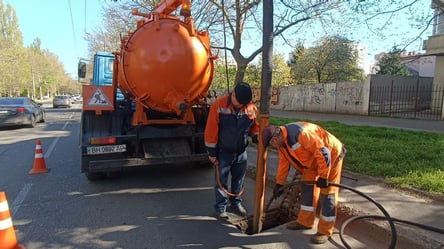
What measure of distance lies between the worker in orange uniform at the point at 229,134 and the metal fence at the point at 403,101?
1428 cm

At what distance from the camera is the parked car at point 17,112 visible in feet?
42.9

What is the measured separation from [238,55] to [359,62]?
69.3 ft

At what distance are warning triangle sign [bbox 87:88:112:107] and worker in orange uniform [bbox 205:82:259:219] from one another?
223 cm

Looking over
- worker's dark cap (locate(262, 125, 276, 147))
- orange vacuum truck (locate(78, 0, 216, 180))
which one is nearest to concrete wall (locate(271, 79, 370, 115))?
orange vacuum truck (locate(78, 0, 216, 180))

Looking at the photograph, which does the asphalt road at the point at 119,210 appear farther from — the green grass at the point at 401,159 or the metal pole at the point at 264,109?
the green grass at the point at 401,159

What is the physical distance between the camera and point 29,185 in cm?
551

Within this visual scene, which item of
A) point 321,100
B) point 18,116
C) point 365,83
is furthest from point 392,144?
point 18,116

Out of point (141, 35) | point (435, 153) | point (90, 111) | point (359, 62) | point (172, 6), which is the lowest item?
point (435, 153)

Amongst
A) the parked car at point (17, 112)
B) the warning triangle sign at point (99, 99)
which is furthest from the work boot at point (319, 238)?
the parked car at point (17, 112)

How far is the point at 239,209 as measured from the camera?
424 cm

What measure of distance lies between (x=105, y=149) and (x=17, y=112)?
10.8 meters

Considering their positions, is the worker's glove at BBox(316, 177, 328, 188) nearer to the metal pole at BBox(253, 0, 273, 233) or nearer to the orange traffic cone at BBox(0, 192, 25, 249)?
the metal pole at BBox(253, 0, 273, 233)

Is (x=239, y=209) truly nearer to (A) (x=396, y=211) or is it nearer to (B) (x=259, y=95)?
(A) (x=396, y=211)

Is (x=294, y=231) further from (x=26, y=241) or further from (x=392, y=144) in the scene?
(x=392, y=144)
